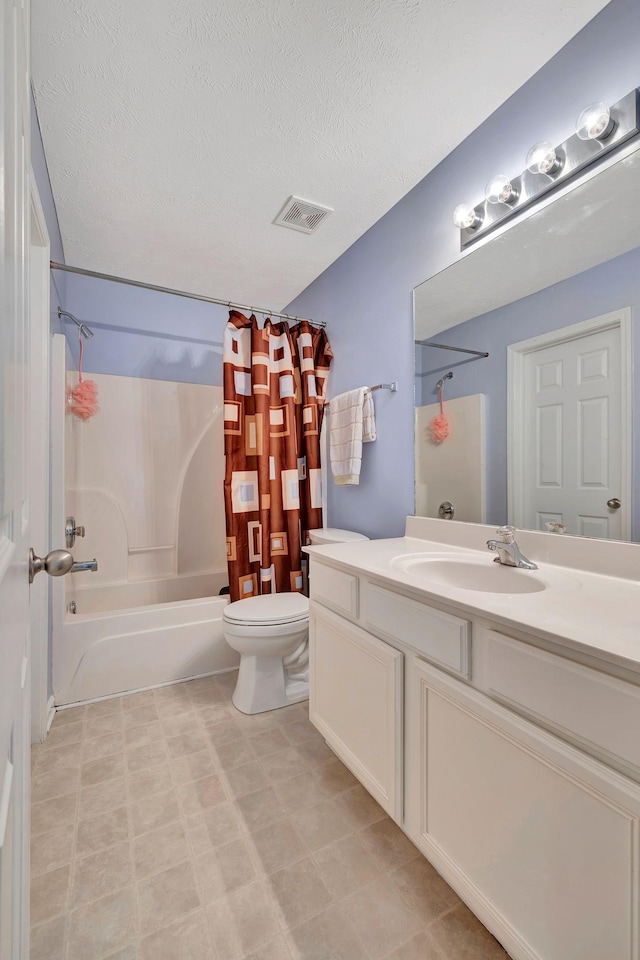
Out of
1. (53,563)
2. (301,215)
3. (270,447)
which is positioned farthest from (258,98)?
(53,563)

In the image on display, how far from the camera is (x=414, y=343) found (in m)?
1.85

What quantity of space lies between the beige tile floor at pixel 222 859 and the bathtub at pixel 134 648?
27cm

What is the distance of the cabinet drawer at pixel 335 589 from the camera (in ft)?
4.44

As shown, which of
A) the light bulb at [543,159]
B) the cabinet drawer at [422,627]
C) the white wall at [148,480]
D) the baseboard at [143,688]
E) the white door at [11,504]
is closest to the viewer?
the white door at [11,504]

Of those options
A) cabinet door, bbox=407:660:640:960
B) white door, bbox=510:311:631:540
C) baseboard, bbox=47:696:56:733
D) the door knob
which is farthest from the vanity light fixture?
baseboard, bbox=47:696:56:733

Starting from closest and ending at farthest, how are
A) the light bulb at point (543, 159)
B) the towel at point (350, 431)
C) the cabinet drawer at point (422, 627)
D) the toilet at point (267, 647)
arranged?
the cabinet drawer at point (422, 627)
the light bulb at point (543, 159)
the toilet at point (267, 647)
the towel at point (350, 431)

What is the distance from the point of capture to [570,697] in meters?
0.72

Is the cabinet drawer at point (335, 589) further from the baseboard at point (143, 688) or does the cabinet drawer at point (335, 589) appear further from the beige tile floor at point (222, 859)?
the baseboard at point (143, 688)

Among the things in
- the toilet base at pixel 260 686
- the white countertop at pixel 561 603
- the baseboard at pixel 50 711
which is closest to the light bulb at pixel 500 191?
the white countertop at pixel 561 603

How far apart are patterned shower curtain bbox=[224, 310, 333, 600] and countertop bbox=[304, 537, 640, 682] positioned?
99cm

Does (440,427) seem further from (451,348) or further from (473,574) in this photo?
(473,574)

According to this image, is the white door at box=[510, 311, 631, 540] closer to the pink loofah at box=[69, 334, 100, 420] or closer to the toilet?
the toilet

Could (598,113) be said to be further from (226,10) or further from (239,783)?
(239,783)

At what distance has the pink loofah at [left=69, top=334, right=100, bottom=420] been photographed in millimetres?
2387
